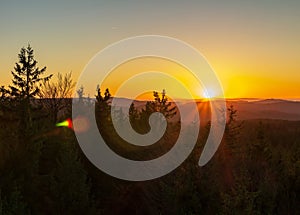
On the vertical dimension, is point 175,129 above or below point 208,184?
above

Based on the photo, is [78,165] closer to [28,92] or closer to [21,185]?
[21,185]

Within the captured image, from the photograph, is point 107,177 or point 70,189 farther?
point 107,177

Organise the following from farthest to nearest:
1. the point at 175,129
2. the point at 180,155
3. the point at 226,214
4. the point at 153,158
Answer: the point at 175,129
the point at 153,158
the point at 180,155
the point at 226,214

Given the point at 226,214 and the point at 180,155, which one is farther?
the point at 180,155

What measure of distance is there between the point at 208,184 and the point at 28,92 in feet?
89.0

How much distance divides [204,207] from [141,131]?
25.2 m

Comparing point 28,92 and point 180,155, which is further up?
point 28,92

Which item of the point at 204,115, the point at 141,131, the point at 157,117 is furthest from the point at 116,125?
the point at 204,115

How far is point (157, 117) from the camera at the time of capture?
193 feet

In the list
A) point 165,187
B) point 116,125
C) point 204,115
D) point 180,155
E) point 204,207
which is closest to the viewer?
point 204,207

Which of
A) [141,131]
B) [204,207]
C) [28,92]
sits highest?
[28,92]

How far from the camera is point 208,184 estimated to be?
24.1 m

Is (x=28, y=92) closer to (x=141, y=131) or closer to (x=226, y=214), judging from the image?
(x=141, y=131)

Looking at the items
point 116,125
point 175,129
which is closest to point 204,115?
point 175,129
